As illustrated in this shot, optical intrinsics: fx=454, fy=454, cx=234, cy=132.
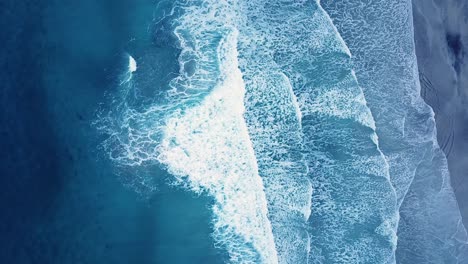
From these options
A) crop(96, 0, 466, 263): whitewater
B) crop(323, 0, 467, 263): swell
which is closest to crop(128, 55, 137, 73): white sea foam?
crop(96, 0, 466, 263): whitewater

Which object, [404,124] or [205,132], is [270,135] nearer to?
[205,132]

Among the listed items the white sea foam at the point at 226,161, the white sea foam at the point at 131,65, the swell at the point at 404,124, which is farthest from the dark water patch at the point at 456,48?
the white sea foam at the point at 131,65

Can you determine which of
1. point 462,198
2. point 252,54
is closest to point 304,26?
point 252,54

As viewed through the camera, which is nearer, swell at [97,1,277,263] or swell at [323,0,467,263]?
swell at [97,1,277,263]

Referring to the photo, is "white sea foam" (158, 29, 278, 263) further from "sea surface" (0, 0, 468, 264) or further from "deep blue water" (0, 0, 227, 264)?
"deep blue water" (0, 0, 227, 264)

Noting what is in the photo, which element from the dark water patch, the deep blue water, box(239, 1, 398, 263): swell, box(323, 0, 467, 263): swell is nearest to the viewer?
the deep blue water

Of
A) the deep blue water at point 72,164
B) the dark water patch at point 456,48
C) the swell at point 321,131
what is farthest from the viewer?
the dark water patch at point 456,48

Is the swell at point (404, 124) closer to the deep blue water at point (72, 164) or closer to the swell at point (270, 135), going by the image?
the swell at point (270, 135)
